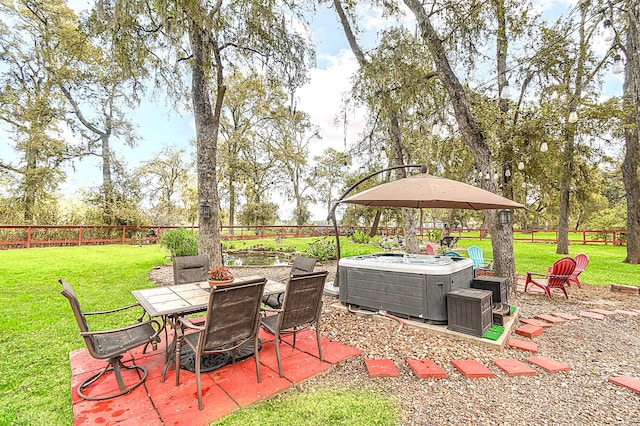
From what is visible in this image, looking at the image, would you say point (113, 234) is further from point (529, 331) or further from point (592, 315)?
point (592, 315)

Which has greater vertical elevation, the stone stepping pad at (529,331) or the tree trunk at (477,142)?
the tree trunk at (477,142)

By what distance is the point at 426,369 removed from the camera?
2.76 meters

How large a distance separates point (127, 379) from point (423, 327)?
3.02 metres

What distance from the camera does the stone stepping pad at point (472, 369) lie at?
267cm

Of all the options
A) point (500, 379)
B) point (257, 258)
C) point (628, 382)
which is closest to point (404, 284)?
point (500, 379)

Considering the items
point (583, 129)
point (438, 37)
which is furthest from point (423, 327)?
point (583, 129)

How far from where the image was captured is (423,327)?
12.1 ft

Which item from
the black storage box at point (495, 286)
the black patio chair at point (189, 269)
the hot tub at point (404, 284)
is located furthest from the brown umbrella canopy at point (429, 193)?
the black patio chair at point (189, 269)

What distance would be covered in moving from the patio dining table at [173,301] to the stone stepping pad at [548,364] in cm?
252

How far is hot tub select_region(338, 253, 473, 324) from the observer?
3.71 m

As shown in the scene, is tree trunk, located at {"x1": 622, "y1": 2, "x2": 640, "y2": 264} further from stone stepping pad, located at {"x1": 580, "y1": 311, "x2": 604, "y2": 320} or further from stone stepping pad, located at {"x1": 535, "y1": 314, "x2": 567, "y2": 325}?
stone stepping pad, located at {"x1": 535, "y1": 314, "x2": 567, "y2": 325}

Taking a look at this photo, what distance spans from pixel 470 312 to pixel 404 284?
2.60ft

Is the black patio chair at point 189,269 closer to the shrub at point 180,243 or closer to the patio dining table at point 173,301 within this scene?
the patio dining table at point 173,301

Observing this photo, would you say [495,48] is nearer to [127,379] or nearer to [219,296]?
[219,296]
